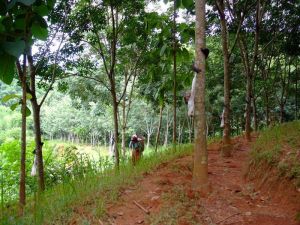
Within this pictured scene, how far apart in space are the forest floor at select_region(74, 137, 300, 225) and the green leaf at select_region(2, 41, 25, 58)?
10.7ft

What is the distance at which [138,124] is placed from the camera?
38.1 meters

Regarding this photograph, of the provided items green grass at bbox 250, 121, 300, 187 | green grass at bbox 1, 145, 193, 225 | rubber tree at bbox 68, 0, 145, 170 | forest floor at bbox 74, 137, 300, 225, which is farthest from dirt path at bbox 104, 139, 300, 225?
rubber tree at bbox 68, 0, 145, 170

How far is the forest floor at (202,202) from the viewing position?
4.23m

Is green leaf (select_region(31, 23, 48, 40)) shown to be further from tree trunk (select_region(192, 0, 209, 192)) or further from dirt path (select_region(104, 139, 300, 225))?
tree trunk (select_region(192, 0, 209, 192))

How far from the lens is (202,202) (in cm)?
473

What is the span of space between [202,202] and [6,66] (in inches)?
152

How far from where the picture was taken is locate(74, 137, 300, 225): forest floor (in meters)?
4.23

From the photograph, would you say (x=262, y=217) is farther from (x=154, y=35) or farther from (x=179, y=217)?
(x=154, y=35)

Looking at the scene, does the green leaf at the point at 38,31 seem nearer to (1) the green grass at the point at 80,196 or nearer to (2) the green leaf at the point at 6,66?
(2) the green leaf at the point at 6,66

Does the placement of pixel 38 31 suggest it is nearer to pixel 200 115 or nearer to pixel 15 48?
pixel 15 48

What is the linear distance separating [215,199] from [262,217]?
0.75 metres

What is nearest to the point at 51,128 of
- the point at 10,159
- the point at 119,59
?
the point at 10,159

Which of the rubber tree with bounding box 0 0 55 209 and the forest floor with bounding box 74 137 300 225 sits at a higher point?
the rubber tree with bounding box 0 0 55 209

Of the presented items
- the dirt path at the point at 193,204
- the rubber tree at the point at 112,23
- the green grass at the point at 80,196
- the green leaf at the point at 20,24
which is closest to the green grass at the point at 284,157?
the dirt path at the point at 193,204
